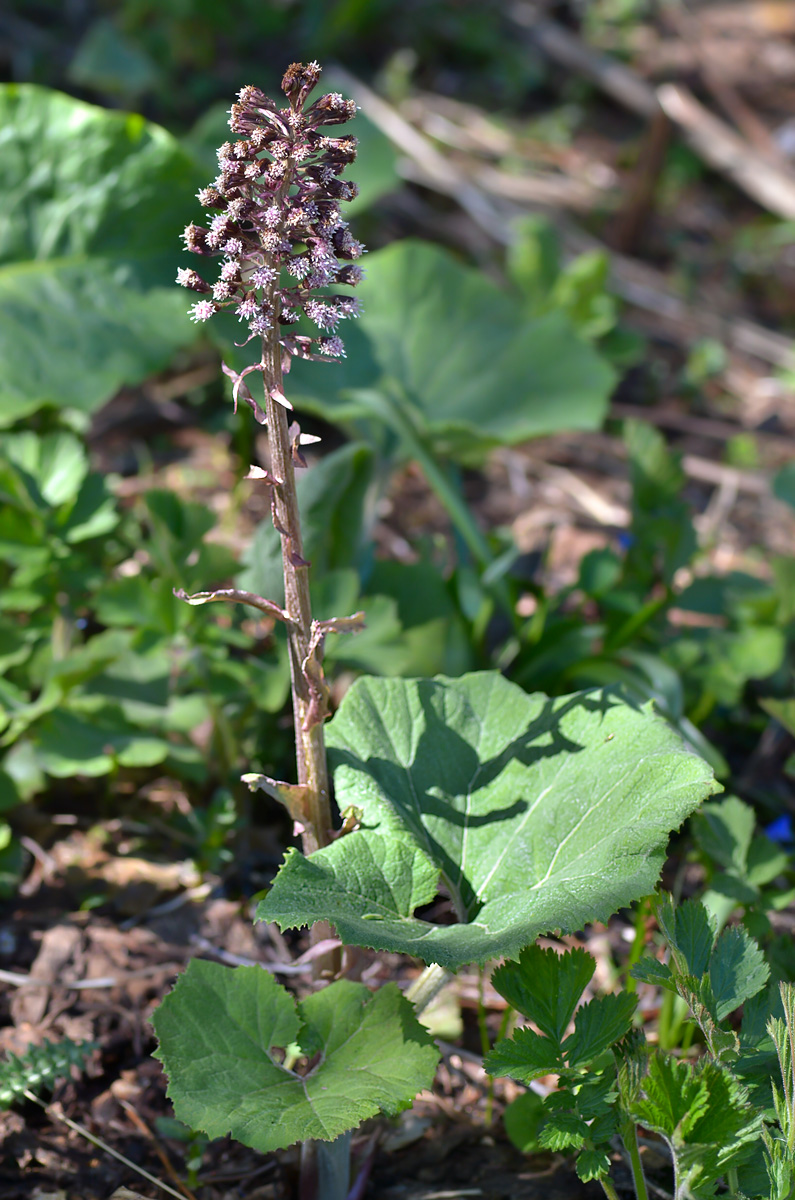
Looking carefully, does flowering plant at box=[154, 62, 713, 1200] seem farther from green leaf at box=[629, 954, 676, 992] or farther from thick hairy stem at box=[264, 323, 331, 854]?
green leaf at box=[629, 954, 676, 992]

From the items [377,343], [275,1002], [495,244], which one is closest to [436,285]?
[377,343]

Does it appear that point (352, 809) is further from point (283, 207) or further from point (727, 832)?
point (283, 207)

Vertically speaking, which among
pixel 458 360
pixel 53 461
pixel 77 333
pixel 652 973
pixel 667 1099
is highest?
pixel 77 333

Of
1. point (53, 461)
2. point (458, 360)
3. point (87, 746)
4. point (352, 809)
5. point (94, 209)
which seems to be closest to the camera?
point (352, 809)

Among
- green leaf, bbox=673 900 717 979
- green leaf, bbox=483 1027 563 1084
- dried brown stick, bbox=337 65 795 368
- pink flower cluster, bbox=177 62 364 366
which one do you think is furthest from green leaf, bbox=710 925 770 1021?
dried brown stick, bbox=337 65 795 368

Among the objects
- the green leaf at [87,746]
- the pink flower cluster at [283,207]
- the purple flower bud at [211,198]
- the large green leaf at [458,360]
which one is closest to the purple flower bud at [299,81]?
the pink flower cluster at [283,207]

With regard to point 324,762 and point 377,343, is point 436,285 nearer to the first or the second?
point 377,343

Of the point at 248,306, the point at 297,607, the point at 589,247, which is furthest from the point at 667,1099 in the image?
the point at 589,247

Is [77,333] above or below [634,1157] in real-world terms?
above
